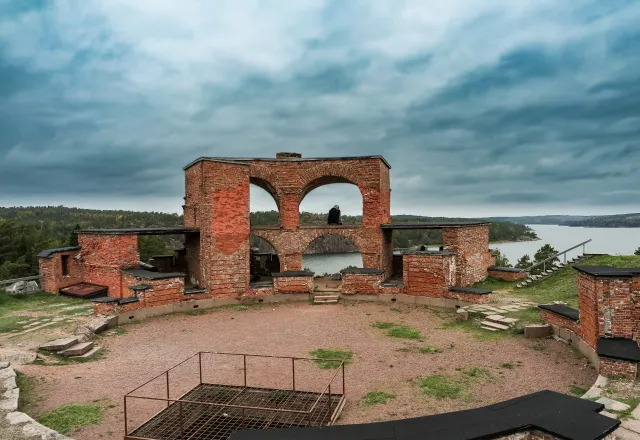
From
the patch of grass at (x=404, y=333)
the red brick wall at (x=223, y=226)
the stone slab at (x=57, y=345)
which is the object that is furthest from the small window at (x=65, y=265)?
the patch of grass at (x=404, y=333)

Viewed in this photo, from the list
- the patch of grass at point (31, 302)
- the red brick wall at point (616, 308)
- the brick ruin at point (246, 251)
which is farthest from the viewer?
the brick ruin at point (246, 251)

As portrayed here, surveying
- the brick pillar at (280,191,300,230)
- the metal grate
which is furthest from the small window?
the metal grate

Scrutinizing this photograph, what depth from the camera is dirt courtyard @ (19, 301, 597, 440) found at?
7.31 m

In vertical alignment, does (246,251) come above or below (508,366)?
above

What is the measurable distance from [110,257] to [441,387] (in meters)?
13.6

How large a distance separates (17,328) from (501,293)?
56.0 feet

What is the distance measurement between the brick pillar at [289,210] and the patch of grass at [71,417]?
492 inches

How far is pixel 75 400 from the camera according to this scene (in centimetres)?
742

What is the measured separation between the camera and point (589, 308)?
28.6ft

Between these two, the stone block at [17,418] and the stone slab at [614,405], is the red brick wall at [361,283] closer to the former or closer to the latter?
the stone slab at [614,405]

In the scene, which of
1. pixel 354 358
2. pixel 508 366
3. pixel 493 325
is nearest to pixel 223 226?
pixel 354 358

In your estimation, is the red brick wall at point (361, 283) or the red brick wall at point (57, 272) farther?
the red brick wall at point (57, 272)

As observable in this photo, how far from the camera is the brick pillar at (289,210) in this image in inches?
750

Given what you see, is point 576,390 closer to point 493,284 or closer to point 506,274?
point 493,284
